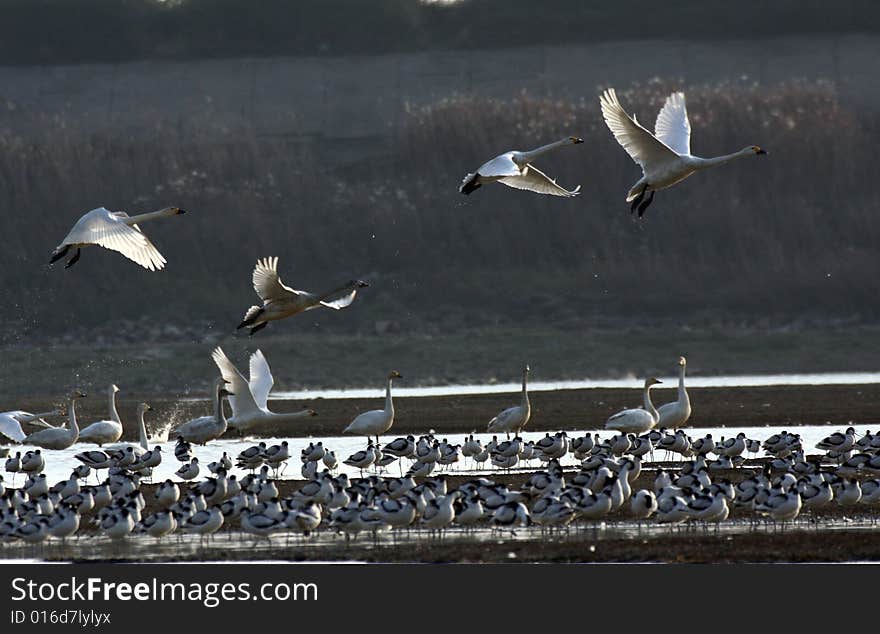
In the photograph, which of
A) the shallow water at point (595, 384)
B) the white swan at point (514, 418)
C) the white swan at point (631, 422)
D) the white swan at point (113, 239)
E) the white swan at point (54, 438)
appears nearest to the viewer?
the white swan at point (113, 239)

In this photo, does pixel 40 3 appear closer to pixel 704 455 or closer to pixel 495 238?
pixel 495 238

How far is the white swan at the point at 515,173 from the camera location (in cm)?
1825

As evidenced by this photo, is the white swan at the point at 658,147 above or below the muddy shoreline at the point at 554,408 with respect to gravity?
above

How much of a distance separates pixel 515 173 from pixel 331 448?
255 inches

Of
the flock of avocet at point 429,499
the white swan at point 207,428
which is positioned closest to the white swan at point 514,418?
the flock of avocet at point 429,499

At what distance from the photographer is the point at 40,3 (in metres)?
62.1

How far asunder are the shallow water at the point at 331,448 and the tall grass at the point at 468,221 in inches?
609

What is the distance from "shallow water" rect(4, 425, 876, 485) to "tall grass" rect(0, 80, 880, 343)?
609 inches

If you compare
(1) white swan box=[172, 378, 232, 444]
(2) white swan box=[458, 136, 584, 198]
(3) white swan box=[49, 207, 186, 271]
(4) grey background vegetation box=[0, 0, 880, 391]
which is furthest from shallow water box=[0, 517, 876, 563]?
(4) grey background vegetation box=[0, 0, 880, 391]

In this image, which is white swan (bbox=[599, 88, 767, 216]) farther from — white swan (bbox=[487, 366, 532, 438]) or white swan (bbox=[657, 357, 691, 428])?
white swan (bbox=[657, 357, 691, 428])

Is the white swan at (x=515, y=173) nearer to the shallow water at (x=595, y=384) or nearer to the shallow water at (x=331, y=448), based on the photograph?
the shallow water at (x=331, y=448)

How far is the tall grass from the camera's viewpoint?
42.8m

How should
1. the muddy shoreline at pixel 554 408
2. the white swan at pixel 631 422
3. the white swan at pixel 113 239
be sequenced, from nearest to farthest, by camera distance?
the white swan at pixel 113 239, the white swan at pixel 631 422, the muddy shoreline at pixel 554 408

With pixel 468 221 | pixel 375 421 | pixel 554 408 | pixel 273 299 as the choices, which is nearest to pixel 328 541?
pixel 273 299
